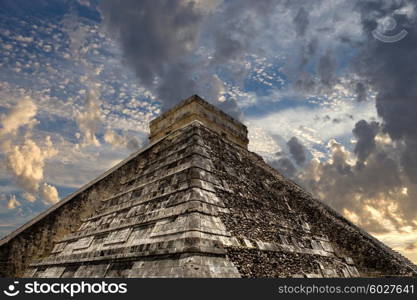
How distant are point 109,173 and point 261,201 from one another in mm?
5670

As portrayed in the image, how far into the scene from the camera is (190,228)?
5.63 m

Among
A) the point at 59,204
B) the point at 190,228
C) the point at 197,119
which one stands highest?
the point at 197,119

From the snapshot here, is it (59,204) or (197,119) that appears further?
(197,119)

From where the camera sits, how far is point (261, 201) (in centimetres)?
912

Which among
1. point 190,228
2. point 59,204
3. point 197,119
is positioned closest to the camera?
point 190,228

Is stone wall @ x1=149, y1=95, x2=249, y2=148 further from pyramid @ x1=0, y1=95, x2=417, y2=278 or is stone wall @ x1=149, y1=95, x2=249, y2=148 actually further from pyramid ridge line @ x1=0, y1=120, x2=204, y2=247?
pyramid ridge line @ x1=0, y1=120, x2=204, y2=247

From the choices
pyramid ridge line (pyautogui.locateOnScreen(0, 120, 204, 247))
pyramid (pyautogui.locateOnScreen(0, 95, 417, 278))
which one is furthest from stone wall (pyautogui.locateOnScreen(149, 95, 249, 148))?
pyramid ridge line (pyautogui.locateOnScreen(0, 120, 204, 247))

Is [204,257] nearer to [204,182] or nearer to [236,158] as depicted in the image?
[204,182]

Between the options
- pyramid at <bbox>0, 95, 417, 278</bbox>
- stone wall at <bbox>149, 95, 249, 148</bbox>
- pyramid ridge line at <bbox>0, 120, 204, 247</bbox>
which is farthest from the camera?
stone wall at <bbox>149, 95, 249, 148</bbox>

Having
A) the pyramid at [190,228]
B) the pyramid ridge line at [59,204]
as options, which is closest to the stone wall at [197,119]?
the pyramid at [190,228]

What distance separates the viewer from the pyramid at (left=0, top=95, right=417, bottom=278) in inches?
225

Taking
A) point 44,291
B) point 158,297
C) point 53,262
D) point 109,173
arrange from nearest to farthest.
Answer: point 158,297 → point 44,291 → point 53,262 → point 109,173

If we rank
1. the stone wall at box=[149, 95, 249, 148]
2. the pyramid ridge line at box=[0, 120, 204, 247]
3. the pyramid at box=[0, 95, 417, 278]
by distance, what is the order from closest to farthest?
the pyramid at box=[0, 95, 417, 278]
the pyramid ridge line at box=[0, 120, 204, 247]
the stone wall at box=[149, 95, 249, 148]

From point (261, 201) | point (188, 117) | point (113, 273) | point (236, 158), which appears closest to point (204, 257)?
point (113, 273)
